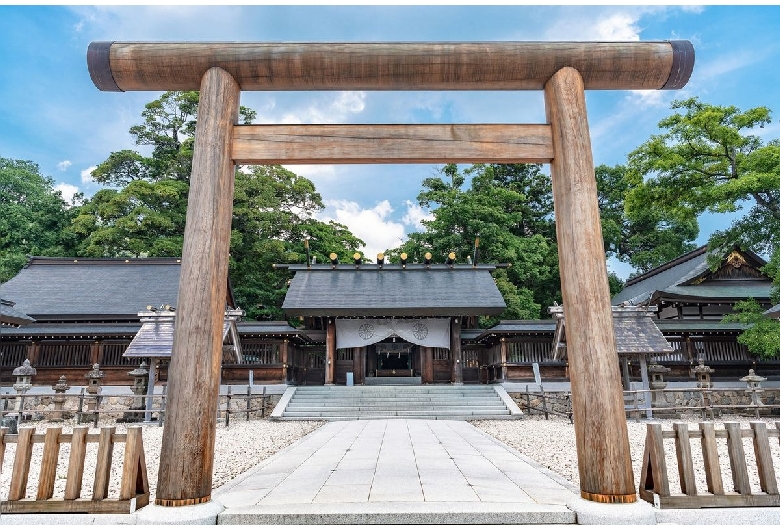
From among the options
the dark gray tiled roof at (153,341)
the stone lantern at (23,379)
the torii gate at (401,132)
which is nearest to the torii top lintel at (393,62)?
the torii gate at (401,132)

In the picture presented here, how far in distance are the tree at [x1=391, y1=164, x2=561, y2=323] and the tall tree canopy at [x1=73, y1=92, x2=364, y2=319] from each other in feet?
21.1

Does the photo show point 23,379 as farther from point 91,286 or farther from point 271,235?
point 271,235

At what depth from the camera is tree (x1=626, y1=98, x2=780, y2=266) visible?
43.0 ft

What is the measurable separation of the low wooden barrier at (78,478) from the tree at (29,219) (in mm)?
28697

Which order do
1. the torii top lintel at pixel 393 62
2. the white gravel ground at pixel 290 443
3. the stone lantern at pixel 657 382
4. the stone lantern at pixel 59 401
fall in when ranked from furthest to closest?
the stone lantern at pixel 657 382 < the stone lantern at pixel 59 401 < the white gravel ground at pixel 290 443 < the torii top lintel at pixel 393 62

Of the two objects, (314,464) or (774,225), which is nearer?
A: (314,464)

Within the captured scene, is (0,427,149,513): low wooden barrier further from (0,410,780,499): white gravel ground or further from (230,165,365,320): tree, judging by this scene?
(230,165,365,320): tree

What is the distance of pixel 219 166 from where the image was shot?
388 centimetres

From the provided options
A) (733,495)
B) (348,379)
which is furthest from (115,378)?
(733,495)

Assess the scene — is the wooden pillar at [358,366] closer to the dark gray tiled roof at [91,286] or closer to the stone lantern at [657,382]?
the dark gray tiled roof at [91,286]

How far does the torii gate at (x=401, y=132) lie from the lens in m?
3.63

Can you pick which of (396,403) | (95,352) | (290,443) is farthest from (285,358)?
(290,443)

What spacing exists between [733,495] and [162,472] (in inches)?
174

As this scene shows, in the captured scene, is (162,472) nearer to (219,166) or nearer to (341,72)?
(219,166)
